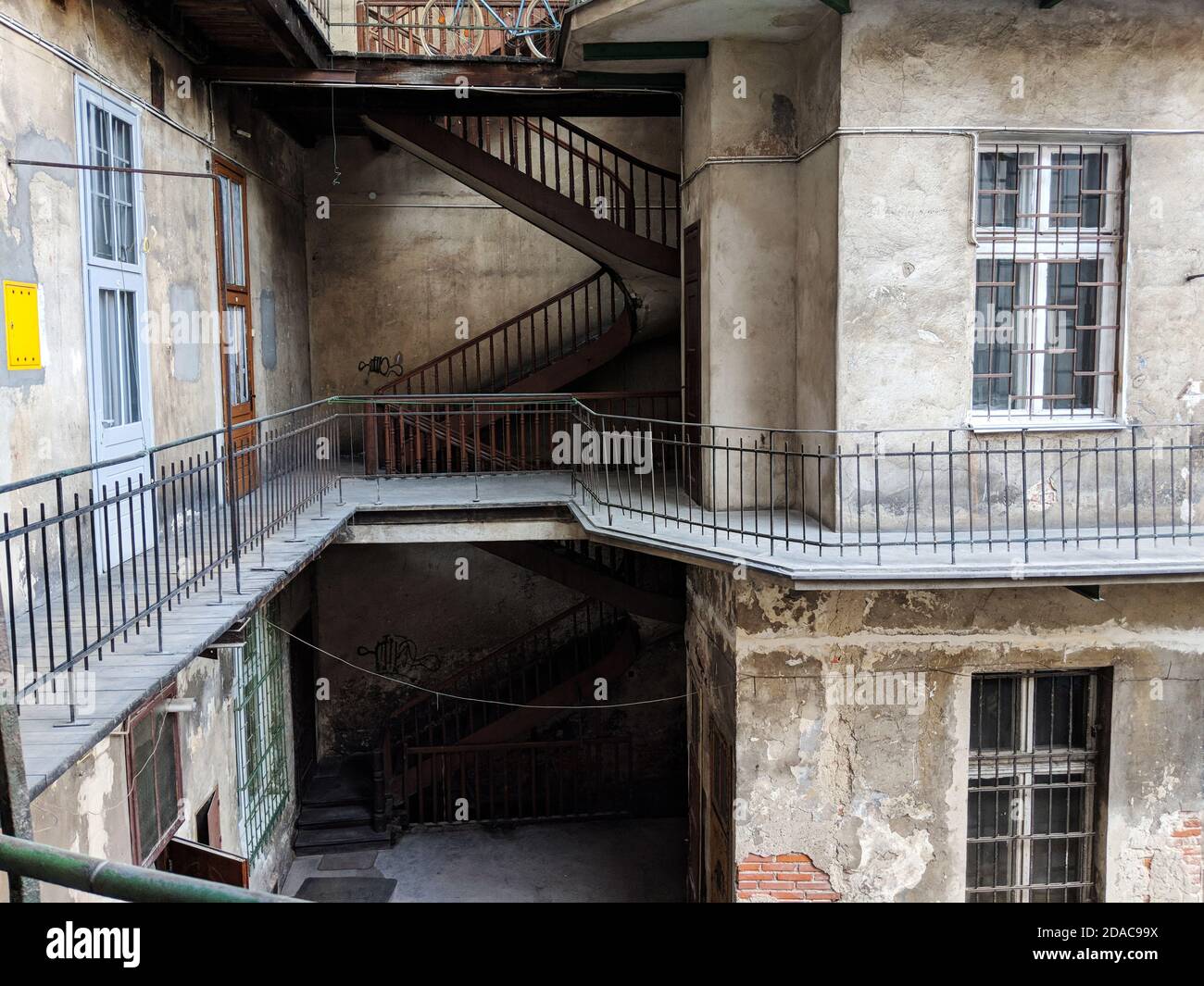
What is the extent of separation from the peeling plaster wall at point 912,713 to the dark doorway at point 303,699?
6.50 m

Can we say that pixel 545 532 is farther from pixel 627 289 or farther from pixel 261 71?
pixel 261 71

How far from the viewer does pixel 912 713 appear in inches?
341

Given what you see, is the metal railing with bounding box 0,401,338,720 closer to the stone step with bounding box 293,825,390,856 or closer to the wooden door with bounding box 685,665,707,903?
the wooden door with bounding box 685,665,707,903

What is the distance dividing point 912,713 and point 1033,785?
52.1 inches

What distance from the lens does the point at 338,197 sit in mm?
14477

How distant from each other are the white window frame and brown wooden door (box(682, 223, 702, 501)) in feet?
8.65

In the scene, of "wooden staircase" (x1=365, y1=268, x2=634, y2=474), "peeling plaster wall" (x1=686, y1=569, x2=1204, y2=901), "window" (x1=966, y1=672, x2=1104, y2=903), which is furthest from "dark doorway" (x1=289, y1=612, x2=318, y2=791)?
"window" (x1=966, y1=672, x2=1104, y2=903)

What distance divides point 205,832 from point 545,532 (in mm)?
3992

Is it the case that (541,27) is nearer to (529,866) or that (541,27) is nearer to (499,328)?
(499,328)

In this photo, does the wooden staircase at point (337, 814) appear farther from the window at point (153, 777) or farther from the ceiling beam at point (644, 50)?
the ceiling beam at point (644, 50)

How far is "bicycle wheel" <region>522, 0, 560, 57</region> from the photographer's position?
11.1 meters

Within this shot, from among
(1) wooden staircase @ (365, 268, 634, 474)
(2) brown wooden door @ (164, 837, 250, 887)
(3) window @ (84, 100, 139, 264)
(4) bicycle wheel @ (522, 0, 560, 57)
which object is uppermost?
(4) bicycle wheel @ (522, 0, 560, 57)

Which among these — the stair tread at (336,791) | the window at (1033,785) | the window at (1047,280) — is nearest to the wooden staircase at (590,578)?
the stair tread at (336,791)

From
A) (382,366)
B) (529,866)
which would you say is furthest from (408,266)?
(529,866)
